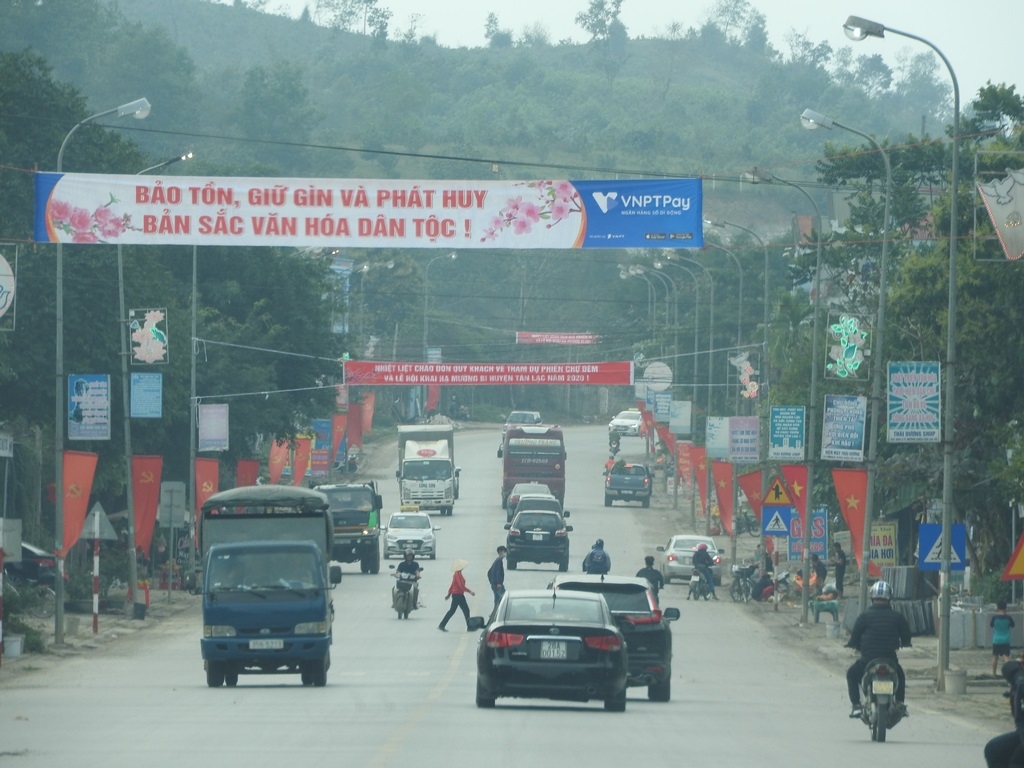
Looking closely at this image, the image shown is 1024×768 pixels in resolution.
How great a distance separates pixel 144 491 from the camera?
138ft

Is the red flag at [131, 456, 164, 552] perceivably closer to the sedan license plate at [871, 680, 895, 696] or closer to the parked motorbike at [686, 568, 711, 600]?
the parked motorbike at [686, 568, 711, 600]

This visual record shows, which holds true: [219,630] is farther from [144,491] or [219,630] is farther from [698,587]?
[698,587]

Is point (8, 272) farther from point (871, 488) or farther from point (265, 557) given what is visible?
point (871, 488)

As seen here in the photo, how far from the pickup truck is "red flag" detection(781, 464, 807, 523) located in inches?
1462

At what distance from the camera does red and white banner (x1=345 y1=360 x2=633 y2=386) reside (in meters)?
73.9

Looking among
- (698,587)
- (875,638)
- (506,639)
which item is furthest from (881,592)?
(698,587)

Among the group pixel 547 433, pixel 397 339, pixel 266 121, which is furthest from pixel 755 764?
pixel 266 121

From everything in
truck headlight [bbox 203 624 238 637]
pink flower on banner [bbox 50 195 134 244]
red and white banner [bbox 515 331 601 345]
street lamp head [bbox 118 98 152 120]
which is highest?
street lamp head [bbox 118 98 152 120]

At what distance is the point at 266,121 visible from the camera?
163 meters

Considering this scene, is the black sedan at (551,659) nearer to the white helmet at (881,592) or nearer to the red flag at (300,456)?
the white helmet at (881,592)

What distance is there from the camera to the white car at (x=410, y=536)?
186 feet

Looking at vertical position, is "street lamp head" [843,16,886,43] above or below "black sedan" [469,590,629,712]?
above

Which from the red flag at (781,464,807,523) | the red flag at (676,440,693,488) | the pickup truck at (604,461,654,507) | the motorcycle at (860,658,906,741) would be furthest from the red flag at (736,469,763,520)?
the pickup truck at (604,461,654,507)

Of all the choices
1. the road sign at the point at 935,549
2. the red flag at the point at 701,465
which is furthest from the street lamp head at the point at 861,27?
the red flag at the point at 701,465
